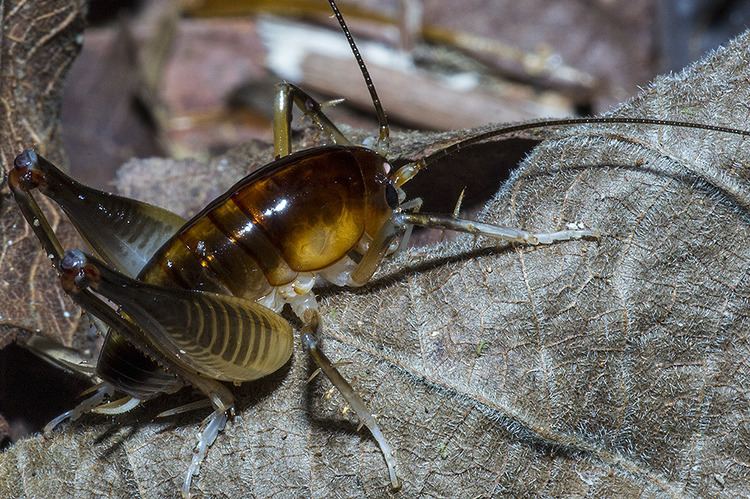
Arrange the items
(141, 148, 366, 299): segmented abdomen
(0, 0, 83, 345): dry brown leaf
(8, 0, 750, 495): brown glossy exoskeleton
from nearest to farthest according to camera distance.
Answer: (8, 0, 750, 495): brown glossy exoskeleton
(141, 148, 366, 299): segmented abdomen
(0, 0, 83, 345): dry brown leaf

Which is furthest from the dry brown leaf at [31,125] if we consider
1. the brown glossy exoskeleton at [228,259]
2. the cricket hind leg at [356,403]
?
the cricket hind leg at [356,403]

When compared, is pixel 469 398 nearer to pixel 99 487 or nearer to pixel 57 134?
pixel 99 487

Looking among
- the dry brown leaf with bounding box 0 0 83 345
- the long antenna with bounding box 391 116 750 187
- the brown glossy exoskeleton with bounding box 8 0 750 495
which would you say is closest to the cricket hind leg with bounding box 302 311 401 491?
the brown glossy exoskeleton with bounding box 8 0 750 495

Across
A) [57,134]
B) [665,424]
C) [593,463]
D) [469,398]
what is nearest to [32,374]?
[57,134]

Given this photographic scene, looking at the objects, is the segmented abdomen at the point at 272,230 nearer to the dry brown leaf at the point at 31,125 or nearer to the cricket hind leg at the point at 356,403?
the cricket hind leg at the point at 356,403

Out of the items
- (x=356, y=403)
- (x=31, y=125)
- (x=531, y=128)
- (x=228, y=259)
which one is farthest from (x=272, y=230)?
(x=31, y=125)

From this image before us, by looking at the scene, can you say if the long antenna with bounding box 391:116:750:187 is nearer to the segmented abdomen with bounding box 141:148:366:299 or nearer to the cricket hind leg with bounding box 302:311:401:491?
the segmented abdomen with bounding box 141:148:366:299

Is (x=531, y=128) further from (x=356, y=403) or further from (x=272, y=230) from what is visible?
(x=356, y=403)
